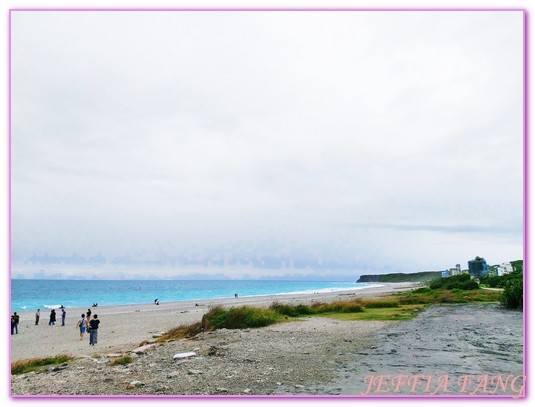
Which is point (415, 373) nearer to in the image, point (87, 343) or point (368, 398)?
point (368, 398)

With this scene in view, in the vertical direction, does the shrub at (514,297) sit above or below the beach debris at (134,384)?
below

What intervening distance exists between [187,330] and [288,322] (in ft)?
18.7

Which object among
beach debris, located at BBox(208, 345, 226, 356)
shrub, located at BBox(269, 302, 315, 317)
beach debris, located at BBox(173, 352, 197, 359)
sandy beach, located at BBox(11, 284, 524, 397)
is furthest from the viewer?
shrub, located at BBox(269, 302, 315, 317)

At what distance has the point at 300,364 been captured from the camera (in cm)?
1235

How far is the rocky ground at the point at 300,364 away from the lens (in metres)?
10.3

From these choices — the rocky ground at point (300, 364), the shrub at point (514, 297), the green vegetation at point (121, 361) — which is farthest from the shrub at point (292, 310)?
the green vegetation at point (121, 361)

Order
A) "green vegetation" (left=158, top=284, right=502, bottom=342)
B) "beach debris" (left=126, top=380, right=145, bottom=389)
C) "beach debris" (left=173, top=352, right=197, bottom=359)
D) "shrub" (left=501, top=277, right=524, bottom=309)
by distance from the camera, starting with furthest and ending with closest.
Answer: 1. "shrub" (left=501, top=277, right=524, bottom=309)
2. "green vegetation" (left=158, top=284, right=502, bottom=342)
3. "beach debris" (left=173, top=352, right=197, bottom=359)
4. "beach debris" (left=126, top=380, right=145, bottom=389)

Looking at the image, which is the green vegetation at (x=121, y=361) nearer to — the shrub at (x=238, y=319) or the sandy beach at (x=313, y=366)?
the sandy beach at (x=313, y=366)

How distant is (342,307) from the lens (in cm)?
3161

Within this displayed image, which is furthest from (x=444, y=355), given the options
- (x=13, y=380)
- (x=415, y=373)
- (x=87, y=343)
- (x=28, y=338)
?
(x=28, y=338)

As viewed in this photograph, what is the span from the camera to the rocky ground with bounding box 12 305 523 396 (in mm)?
10344

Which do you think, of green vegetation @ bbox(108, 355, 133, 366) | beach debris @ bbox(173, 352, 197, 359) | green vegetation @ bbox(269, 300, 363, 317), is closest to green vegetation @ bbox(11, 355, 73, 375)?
green vegetation @ bbox(108, 355, 133, 366)

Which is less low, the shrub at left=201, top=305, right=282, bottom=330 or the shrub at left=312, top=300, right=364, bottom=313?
the shrub at left=201, top=305, right=282, bottom=330

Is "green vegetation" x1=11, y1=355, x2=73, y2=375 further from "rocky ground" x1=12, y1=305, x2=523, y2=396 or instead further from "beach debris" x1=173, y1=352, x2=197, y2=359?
"beach debris" x1=173, y1=352, x2=197, y2=359
